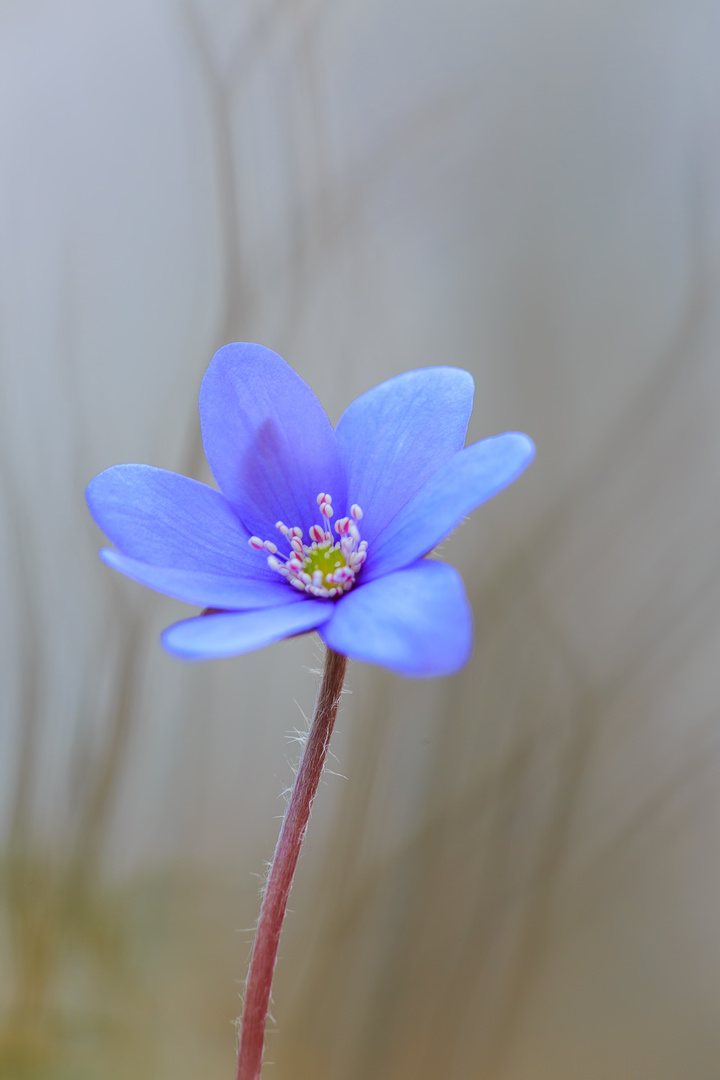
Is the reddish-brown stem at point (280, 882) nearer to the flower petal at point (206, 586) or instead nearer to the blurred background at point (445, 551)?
the flower petal at point (206, 586)

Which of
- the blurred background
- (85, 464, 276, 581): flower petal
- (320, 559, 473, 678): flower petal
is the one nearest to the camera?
(320, 559, 473, 678): flower petal

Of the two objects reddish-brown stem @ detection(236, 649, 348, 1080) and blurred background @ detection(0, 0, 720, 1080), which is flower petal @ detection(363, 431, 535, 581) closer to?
reddish-brown stem @ detection(236, 649, 348, 1080)

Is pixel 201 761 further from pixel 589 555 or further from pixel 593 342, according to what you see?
pixel 593 342

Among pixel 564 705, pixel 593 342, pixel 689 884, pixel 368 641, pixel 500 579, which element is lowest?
pixel 689 884

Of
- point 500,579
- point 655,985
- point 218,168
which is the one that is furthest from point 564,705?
point 218,168

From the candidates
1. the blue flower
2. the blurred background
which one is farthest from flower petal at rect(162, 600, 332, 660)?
the blurred background

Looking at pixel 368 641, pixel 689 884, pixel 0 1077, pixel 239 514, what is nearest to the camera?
pixel 368 641

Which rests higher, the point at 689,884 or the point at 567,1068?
the point at 689,884
